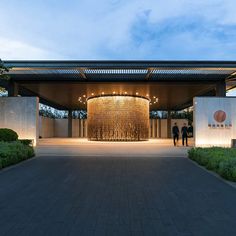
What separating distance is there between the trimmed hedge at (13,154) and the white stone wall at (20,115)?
6.55 metres

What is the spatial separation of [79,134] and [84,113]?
6.56 m

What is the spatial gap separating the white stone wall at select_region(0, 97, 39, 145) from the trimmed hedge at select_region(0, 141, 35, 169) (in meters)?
6.55

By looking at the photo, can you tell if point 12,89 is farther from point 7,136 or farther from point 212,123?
point 212,123

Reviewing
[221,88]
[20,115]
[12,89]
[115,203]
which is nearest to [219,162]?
[115,203]

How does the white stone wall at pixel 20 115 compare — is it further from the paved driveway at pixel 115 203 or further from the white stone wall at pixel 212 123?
the paved driveway at pixel 115 203

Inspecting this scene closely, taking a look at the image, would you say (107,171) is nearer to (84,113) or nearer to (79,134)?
(79,134)

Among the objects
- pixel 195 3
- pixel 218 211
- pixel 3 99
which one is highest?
pixel 195 3

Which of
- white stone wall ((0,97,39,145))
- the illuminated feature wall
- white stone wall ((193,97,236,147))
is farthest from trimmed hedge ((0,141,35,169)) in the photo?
the illuminated feature wall

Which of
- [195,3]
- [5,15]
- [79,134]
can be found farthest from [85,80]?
[79,134]

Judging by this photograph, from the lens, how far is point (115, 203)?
5273 millimetres

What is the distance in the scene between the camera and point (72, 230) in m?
3.86

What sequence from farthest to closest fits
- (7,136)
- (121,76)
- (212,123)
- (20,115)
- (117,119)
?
(117,119) → (20,115) → (212,123) → (121,76) → (7,136)

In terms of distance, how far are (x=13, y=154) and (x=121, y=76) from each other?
915cm

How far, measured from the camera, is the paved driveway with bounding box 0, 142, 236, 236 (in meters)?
3.98
